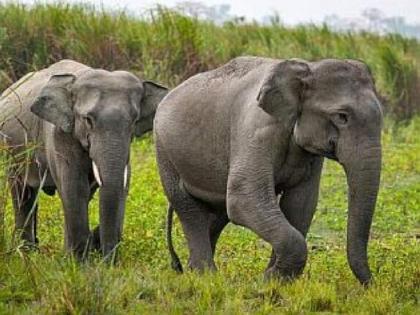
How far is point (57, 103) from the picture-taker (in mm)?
9109

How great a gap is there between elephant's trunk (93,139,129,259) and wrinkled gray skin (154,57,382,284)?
470 millimetres

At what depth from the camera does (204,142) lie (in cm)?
859

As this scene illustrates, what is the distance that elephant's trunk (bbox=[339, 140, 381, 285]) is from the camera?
7.27 metres

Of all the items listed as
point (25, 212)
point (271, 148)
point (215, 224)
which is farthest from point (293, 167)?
point (25, 212)

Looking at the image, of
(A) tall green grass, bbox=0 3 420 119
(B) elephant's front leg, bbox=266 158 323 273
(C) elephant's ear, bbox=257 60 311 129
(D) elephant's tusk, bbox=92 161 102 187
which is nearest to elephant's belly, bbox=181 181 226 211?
(B) elephant's front leg, bbox=266 158 323 273

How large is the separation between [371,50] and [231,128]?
545 inches

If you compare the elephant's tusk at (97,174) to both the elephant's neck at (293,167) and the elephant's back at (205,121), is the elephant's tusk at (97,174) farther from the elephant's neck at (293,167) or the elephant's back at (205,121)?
the elephant's neck at (293,167)

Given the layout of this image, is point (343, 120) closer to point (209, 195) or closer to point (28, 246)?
point (209, 195)

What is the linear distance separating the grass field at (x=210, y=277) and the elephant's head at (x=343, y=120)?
0.40 metres

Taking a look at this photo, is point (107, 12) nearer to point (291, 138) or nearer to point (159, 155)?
point (159, 155)

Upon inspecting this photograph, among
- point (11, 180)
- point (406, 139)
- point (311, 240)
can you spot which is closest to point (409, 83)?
point (406, 139)

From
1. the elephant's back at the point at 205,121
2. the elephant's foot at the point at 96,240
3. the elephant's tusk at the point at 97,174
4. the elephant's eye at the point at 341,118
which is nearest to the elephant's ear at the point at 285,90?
the elephant's eye at the point at 341,118

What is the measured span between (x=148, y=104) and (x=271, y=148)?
1.82m

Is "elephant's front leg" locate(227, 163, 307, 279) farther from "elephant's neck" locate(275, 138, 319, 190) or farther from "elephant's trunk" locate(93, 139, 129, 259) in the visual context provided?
"elephant's trunk" locate(93, 139, 129, 259)
